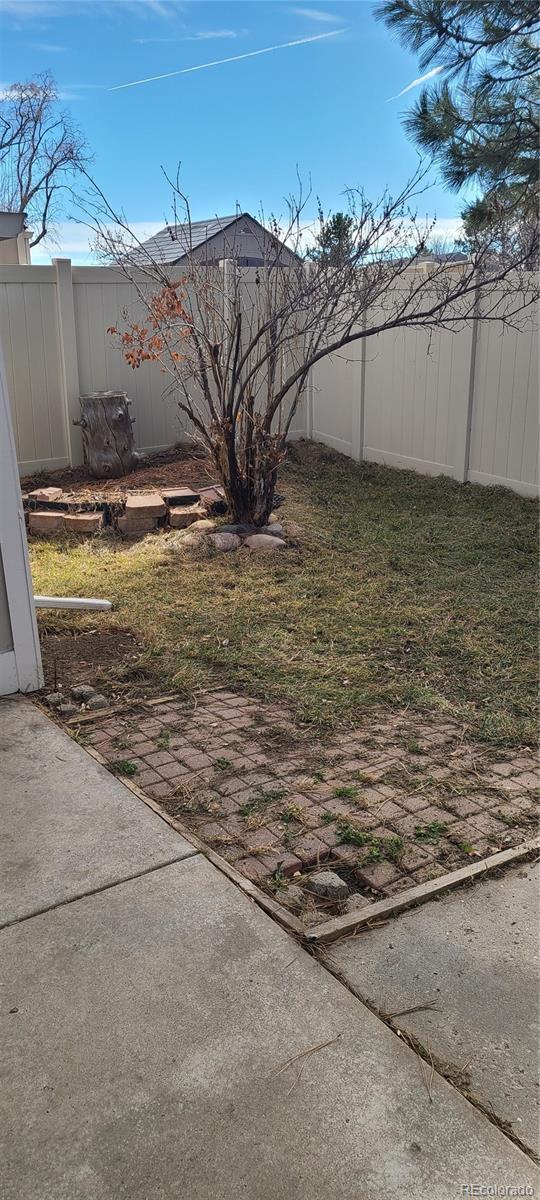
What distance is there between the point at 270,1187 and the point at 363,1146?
191 mm

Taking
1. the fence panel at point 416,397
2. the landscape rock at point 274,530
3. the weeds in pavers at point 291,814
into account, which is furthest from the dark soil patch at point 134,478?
the weeds in pavers at point 291,814

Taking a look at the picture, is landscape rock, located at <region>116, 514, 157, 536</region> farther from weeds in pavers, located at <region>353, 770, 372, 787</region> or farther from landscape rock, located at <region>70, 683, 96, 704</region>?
weeds in pavers, located at <region>353, 770, 372, 787</region>

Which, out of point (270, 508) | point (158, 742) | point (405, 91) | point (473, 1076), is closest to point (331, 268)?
point (405, 91)

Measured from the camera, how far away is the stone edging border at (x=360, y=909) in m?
2.22

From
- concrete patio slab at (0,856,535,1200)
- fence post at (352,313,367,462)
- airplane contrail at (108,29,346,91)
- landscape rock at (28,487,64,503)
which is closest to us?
concrete patio slab at (0,856,535,1200)

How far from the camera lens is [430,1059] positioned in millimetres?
1793

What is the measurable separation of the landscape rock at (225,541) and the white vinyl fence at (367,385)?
7.20ft

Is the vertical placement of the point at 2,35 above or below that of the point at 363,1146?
above

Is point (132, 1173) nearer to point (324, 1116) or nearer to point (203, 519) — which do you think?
point (324, 1116)

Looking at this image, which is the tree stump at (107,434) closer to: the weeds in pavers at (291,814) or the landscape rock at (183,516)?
the landscape rock at (183,516)

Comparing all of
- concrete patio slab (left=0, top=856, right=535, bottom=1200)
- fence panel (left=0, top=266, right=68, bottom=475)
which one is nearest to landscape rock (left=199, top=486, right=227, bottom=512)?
fence panel (left=0, top=266, right=68, bottom=475)

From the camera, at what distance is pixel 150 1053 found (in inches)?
70.1

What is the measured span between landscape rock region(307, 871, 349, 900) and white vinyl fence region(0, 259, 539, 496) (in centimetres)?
552

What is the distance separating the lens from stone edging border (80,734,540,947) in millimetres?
2219
